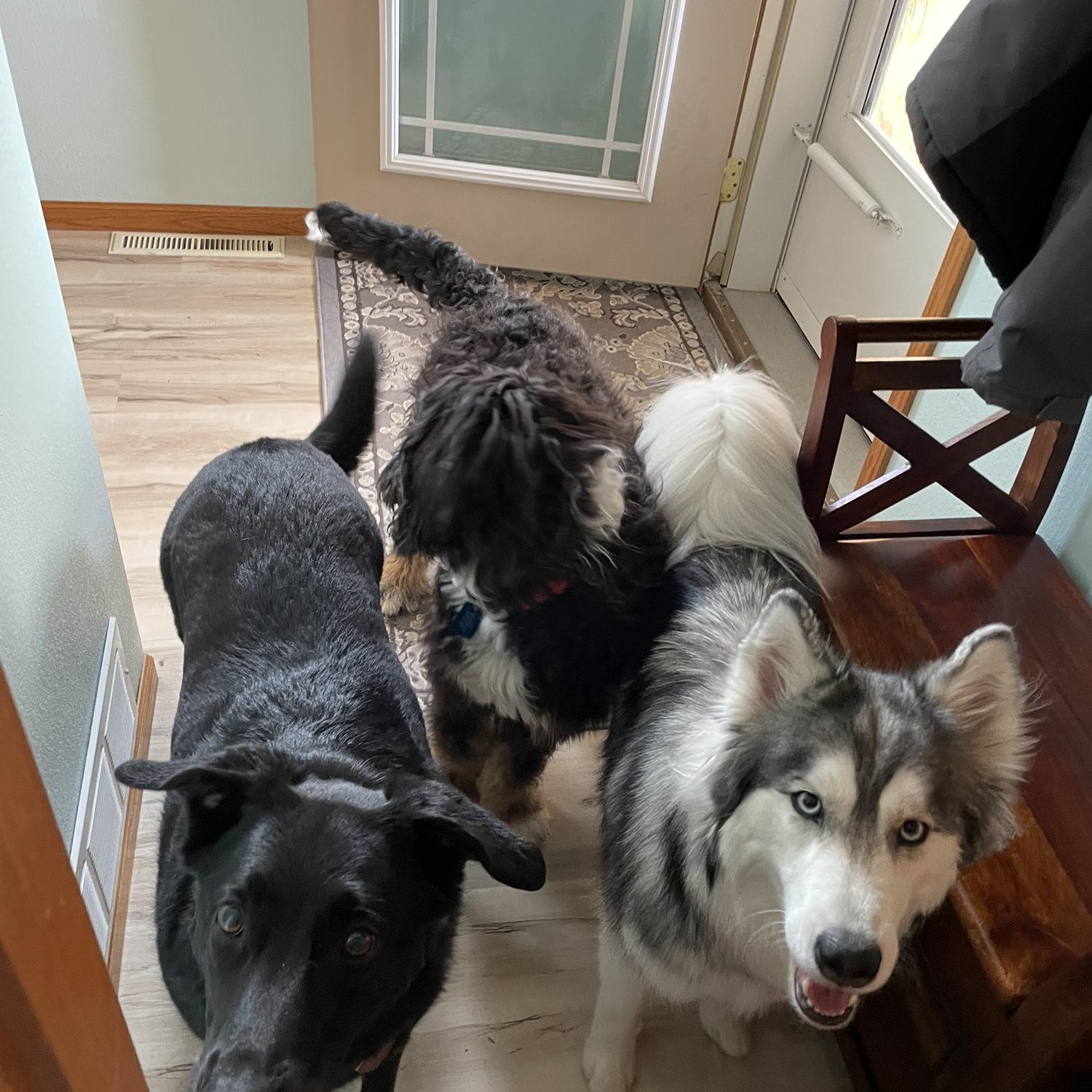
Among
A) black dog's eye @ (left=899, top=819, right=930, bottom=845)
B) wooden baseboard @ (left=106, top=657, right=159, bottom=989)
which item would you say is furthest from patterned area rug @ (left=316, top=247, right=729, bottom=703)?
black dog's eye @ (left=899, top=819, right=930, bottom=845)

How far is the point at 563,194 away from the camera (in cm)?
291

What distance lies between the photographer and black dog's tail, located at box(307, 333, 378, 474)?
1543mm

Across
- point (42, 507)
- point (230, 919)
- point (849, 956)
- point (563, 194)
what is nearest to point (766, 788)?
point (849, 956)

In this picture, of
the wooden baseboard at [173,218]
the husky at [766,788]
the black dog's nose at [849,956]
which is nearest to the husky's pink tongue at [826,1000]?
the husky at [766,788]

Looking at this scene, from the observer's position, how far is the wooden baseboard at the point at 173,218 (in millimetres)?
2953

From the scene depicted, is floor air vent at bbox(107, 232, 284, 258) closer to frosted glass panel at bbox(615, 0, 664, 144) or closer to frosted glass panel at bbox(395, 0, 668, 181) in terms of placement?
frosted glass panel at bbox(395, 0, 668, 181)

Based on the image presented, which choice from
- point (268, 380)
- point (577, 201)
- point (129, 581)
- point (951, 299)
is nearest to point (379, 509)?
point (129, 581)

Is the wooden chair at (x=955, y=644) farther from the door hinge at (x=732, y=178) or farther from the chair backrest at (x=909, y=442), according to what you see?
the door hinge at (x=732, y=178)

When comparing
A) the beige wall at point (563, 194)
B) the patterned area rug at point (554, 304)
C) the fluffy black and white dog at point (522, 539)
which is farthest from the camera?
the beige wall at point (563, 194)

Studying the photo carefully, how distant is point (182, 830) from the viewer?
0.93 meters

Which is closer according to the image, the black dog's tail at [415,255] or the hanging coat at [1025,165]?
the hanging coat at [1025,165]

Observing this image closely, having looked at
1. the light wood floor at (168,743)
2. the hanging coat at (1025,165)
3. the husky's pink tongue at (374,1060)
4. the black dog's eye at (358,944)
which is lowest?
the light wood floor at (168,743)

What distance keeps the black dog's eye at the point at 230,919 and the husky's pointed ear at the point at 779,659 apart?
54cm

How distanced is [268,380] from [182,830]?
1782 millimetres
